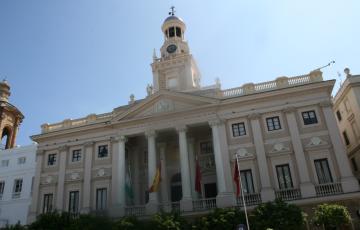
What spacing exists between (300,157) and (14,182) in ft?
→ 102

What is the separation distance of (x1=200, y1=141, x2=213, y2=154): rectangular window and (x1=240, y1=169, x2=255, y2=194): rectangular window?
4.96m

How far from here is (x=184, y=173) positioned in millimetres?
30609

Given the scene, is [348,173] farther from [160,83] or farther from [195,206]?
[160,83]

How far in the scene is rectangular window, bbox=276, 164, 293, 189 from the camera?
28547mm

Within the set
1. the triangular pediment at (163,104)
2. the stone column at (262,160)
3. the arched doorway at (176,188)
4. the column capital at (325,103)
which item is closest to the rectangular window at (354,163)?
the column capital at (325,103)

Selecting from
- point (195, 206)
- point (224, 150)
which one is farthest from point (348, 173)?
point (195, 206)

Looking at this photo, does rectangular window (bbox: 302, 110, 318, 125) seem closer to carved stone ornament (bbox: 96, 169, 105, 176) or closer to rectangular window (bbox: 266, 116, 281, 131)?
rectangular window (bbox: 266, 116, 281, 131)

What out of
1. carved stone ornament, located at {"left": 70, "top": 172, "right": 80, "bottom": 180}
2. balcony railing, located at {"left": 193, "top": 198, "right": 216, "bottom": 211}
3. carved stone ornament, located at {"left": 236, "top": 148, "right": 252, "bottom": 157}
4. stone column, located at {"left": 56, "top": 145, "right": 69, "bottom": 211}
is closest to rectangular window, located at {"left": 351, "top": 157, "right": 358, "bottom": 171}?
carved stone ornament, located at {"left": 236, "top": 148, "right": 252, "bottom": 157}

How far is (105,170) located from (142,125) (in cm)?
582

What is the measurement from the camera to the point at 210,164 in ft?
109

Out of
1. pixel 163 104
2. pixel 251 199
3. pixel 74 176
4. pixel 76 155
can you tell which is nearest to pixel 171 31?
pixel 163 104

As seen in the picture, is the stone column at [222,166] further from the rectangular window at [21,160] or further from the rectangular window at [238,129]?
the rectangular window at [21,160]

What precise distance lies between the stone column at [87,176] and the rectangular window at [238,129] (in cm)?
1479

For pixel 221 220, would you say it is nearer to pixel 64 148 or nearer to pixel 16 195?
pixel 64 148
